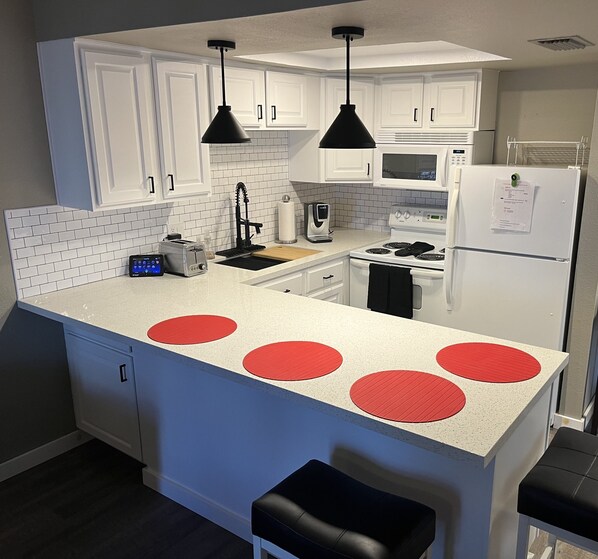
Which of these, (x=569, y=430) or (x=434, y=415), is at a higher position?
(x=434, y=415)

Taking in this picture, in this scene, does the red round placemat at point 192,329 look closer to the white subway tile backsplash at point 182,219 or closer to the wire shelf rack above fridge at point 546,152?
the white subway tile backsplash at point 182,219

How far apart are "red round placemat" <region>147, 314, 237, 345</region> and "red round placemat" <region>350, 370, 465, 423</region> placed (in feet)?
2.42

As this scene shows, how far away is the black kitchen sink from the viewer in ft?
12.3

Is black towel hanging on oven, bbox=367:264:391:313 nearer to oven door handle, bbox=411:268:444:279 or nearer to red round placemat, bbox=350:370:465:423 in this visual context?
oven door handle, bbox=411:268:444:279

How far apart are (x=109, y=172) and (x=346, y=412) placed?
1812 mm

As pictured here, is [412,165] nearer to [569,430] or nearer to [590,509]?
[569,430]

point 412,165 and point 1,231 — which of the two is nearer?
point 1,231

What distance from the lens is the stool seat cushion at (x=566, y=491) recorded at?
1.69 m

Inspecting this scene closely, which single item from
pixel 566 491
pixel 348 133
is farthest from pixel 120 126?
pixel 566 491

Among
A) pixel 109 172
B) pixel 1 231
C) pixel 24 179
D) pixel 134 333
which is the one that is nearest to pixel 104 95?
pixel 109 172

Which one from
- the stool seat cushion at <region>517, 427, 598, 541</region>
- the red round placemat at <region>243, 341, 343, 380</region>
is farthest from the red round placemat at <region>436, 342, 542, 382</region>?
the red round placemat at <region>243, 341, 343, 380</region>

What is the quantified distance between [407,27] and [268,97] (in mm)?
1739

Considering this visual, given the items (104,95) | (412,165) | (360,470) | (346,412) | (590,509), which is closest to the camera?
Result: (590,509)

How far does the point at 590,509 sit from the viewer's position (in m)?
1.67
